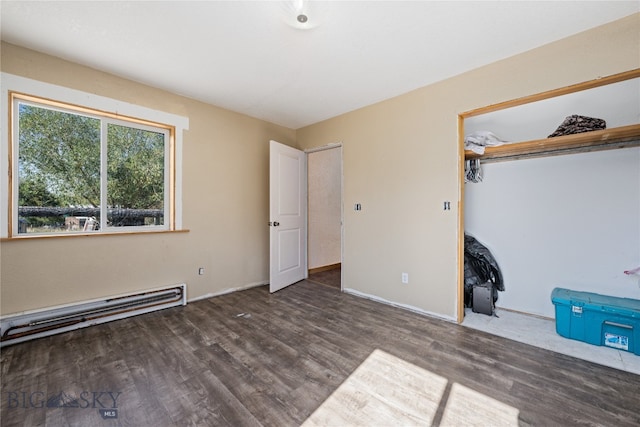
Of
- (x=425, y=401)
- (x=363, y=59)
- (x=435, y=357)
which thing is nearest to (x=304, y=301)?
(x=435, y=357)

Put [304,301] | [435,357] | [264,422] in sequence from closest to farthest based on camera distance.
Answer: [264,422], [435,357], [304,301]

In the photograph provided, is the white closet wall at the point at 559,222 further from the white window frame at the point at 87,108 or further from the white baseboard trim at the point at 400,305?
the white window frame at the point at 87,108

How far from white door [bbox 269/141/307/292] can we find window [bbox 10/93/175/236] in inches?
50.0

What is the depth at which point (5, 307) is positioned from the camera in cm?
207

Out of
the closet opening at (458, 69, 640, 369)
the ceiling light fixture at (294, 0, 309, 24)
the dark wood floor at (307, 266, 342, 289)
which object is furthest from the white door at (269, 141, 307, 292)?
the closet opening at (458, 69, 640, 369)

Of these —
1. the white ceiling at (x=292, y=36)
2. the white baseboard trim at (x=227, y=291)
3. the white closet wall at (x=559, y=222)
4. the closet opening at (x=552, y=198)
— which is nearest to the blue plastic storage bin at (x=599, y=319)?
the closet opening at (x=552, y=198)

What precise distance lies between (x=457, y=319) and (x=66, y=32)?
14.0 ft

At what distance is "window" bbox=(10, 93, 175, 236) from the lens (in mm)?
2213

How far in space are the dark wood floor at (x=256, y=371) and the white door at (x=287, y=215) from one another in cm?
106

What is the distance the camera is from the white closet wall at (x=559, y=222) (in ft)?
7.44

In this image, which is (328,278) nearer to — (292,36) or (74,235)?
(74,235)

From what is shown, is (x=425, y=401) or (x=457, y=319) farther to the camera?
(x=457, y=319)

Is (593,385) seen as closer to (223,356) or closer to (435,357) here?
(435,357)

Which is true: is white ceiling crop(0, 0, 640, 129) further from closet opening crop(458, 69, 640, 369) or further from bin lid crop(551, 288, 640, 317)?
bin lid crop(551, 288, 640, 317)
